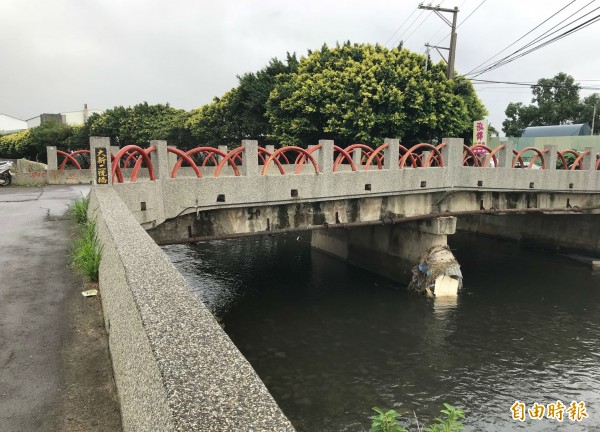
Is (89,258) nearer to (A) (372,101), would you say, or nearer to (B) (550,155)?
(B) (550,155)

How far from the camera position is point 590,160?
17984 mm

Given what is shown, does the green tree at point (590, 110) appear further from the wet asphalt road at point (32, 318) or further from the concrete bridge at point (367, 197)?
the wet asphalt road at point (32, 318)

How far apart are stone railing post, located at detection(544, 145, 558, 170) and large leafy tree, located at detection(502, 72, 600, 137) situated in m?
32.4

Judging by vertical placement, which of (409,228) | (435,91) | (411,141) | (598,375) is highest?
(435,91)

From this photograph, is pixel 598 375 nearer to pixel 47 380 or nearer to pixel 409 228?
pixel 409 228

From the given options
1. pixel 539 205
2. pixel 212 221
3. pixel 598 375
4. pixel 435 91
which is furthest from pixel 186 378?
pixel 435 91

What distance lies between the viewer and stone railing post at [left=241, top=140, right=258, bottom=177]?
1026 centimetres

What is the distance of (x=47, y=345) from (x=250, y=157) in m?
6.95

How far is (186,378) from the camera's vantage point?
2.14 meters

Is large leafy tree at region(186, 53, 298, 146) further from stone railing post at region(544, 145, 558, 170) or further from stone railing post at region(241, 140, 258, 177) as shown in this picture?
stone railing post at region(241, 140, 258, 177)

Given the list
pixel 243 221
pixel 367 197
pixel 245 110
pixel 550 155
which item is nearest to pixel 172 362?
pixel 243 221

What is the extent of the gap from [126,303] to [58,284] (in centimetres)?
278

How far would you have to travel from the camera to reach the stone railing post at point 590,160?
17.8 meters

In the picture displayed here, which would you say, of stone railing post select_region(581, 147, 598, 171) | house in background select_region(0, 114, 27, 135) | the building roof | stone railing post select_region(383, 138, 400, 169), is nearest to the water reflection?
stone railing post select_region(383, 138, 400, 169)
